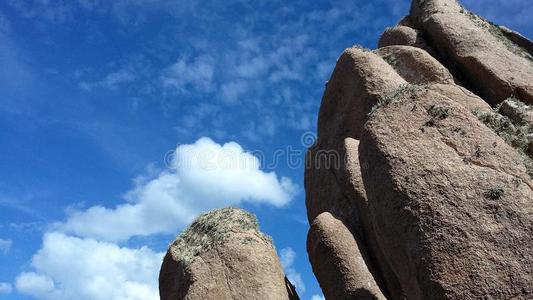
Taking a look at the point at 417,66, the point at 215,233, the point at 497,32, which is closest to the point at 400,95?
the point at 417,66

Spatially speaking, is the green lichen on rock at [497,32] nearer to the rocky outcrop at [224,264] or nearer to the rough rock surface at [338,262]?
the rough rock surface at [338,262]

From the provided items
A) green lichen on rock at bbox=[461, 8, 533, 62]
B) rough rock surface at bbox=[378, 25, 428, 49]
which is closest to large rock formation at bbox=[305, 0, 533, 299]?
green lichen on rock at bbox=[461, 8, 533, 62]

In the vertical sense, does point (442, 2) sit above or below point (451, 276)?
above

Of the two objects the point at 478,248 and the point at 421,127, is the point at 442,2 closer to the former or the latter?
the point at 421,127

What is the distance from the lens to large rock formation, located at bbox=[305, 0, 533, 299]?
10000 millimetres

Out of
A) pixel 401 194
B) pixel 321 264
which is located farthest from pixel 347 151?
pixel 401 194

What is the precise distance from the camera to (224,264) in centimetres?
1747

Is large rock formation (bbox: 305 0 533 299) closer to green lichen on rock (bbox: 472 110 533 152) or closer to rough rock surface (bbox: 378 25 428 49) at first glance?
→ green lichen on rock (bbox: 472 110 533 152)

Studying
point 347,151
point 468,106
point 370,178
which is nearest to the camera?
point 370,178

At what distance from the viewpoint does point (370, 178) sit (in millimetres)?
11969

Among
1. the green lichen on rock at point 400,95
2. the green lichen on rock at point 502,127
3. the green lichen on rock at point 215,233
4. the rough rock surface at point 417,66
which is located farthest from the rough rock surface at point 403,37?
the green lichen on rock at point 400,95

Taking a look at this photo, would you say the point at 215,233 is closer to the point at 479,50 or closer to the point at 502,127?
the point at 502,127

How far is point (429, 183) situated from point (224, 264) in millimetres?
→ 8489

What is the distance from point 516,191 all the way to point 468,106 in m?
3.74
